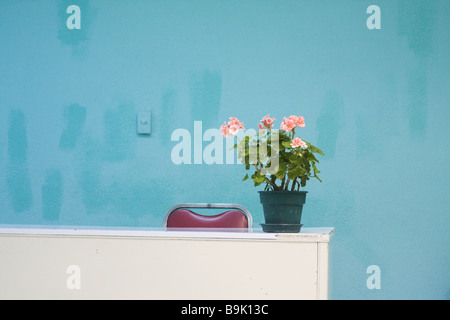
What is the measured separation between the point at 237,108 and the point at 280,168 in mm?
1467

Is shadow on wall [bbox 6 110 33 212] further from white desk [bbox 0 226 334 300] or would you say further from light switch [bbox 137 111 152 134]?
white desk [bbox 0 226 334 300]

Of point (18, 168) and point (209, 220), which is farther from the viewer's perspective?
point (18, 168)

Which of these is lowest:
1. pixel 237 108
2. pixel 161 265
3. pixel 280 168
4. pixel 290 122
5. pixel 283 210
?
pixel 161 265

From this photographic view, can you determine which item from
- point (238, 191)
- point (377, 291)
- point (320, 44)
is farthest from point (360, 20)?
point (377, 291)

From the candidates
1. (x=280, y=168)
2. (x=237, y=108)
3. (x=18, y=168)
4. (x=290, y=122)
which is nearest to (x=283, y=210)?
(x=280, y=168)

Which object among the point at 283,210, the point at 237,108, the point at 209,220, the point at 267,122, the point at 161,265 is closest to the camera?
the point at 161,265

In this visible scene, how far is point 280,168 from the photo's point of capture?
1878 mm

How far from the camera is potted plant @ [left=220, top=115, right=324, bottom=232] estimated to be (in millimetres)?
1839

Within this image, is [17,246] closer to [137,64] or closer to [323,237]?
[323,237]

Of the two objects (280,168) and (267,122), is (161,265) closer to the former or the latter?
(280,168)

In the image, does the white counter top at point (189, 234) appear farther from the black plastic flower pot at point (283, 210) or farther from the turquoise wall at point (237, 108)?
the turquoise wall at point (237, 108)

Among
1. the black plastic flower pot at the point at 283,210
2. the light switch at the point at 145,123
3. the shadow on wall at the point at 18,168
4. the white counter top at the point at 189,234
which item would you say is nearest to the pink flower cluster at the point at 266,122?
the black plastic flower pot at the point at 283,210

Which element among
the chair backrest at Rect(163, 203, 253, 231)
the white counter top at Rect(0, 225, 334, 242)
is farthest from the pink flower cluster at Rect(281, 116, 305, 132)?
the chair backrest at Rect(163, 203, 253, 231)

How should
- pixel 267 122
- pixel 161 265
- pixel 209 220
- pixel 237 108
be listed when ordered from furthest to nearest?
1. pixel 237 108
2. pixel 209 220
3. pixel 267 122
4. pixel 161 265
